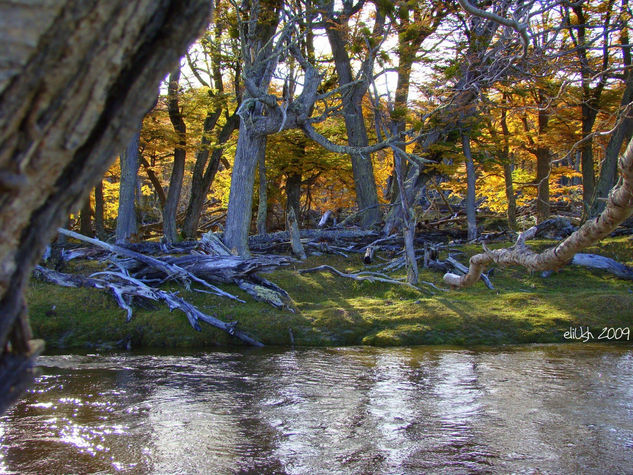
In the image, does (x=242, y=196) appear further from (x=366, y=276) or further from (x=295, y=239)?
(x=366, y=276)

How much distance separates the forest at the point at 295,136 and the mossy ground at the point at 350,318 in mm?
228

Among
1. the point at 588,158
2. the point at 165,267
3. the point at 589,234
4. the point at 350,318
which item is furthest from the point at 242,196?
the point at 588,158

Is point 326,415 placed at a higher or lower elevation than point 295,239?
lower

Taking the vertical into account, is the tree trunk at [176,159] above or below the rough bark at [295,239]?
above

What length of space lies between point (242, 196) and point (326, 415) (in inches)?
311

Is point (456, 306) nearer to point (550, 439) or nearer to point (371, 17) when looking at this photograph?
point (550, 439)

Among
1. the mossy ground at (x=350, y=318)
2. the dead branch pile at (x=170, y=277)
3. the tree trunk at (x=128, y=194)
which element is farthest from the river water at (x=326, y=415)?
the tree trunk at (x=128, y=194)

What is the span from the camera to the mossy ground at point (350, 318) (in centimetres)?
855

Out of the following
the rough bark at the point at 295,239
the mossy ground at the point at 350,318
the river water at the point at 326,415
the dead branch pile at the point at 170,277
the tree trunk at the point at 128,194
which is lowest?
the river water at the point at 326,415

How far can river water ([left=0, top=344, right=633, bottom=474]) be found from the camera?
4.25m

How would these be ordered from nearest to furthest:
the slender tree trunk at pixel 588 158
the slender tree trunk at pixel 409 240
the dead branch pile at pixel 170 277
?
1. the dead branch pile at pixel 170 277
2. the slender tree trunk at pixel 409 240
3. the slender tree trunk at pixel 588 158

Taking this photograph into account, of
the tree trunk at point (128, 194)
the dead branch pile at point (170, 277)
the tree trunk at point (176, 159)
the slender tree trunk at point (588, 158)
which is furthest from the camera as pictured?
the tree trunk at point (176, 159)

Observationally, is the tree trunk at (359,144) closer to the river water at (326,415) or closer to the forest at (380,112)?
the forest at (380,112)

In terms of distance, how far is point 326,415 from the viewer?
5.25 metres
